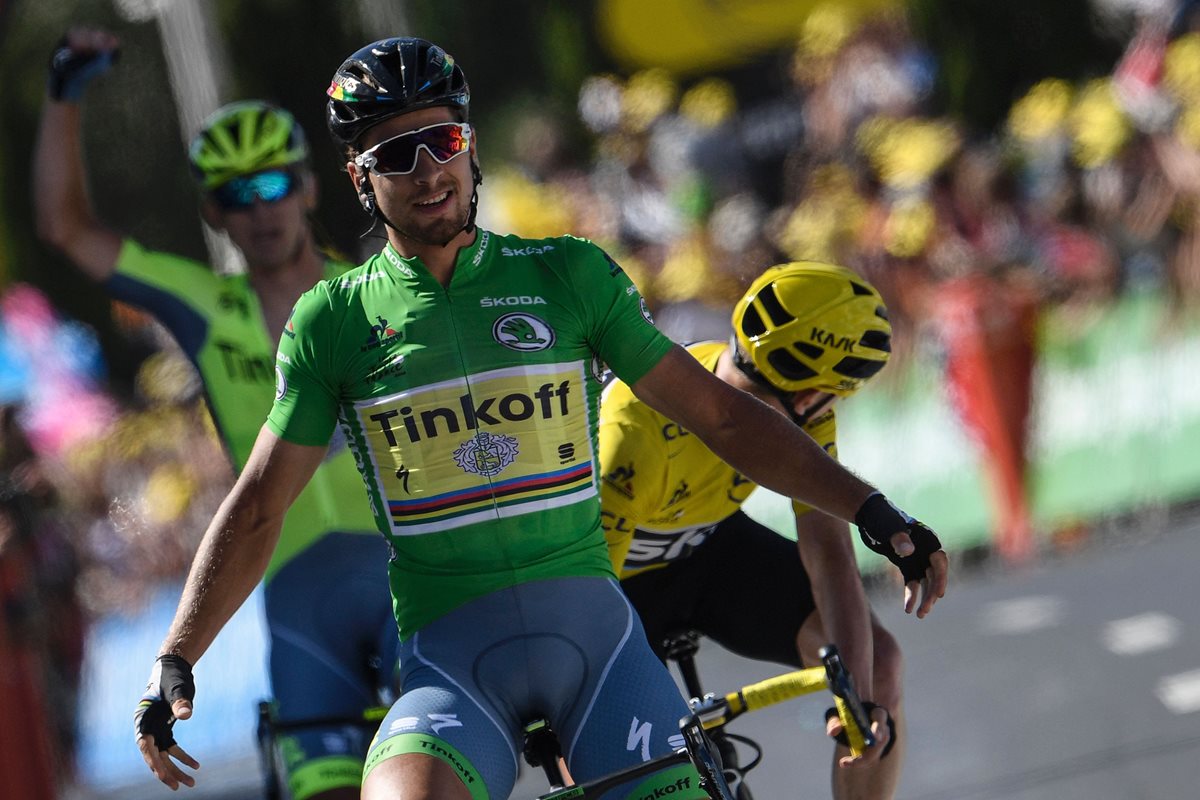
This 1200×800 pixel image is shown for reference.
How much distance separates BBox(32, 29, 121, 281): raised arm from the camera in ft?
17.6

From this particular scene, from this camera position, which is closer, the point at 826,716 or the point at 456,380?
the point at 456,380

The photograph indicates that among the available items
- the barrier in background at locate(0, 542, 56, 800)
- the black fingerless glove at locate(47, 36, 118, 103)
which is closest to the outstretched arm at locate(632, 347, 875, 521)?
the black fingerless glove at locate(47, 36, 118, 103)

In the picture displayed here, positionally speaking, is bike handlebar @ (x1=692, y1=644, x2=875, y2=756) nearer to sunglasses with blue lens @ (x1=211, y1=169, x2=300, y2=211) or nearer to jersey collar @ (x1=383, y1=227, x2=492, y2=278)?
jersey collar @ (x1=383, y1=227, x2=492, y2=278)

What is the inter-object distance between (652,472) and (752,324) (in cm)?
49

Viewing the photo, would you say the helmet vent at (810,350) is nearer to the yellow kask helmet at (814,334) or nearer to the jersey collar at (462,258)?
the yellow kask helmet at (814,334)

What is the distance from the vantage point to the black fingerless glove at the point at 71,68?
5.34m

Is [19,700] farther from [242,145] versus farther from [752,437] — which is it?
[752,437]

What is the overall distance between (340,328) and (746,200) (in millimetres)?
8468

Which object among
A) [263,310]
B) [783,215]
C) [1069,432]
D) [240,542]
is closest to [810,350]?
[240,542]

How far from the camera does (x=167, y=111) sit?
1329 cm

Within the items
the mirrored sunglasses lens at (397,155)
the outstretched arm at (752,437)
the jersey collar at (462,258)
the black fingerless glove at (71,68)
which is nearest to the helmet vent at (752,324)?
the outstretched arm at (752,437)

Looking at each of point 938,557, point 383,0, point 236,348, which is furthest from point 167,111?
point 938,557

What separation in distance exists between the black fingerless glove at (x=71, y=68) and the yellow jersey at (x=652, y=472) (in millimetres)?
1998

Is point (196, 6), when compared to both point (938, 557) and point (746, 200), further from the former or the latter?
point (938, 557)
